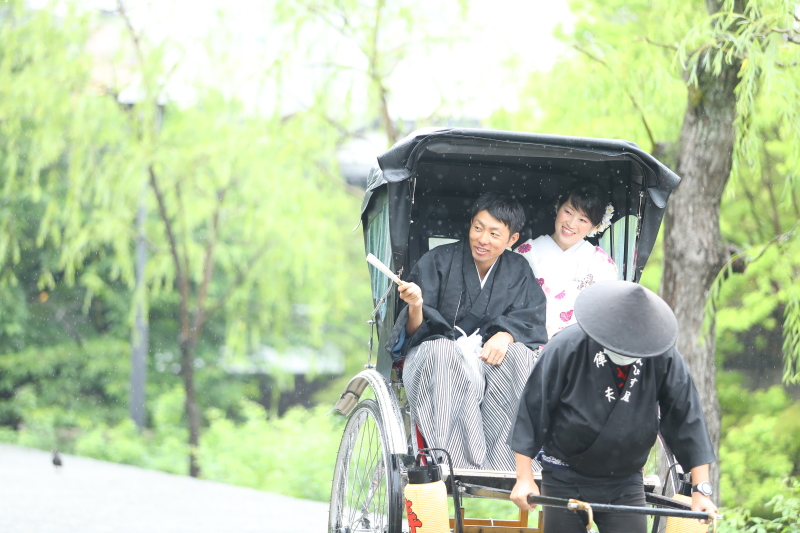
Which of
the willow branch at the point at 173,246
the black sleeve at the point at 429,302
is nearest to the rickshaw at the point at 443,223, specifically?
the black sleeve at the point at 429,302

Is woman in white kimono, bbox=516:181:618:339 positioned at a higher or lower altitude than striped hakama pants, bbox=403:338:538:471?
higher

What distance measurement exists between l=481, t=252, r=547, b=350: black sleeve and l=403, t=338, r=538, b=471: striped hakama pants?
0.47ft

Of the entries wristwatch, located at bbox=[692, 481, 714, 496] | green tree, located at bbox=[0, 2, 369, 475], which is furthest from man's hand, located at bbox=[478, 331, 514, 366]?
green tree, located at bbox=[0, 2, 369, 475]

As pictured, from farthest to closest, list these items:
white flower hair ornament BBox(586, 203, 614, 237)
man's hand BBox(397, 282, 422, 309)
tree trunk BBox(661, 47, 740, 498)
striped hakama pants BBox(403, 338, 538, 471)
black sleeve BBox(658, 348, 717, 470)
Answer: tree trunk BBox(661, 47, 740, 498) → white flower hair ornament BBox(586, 203, 614, 237) → man's hand BBox(397, 282, 422, 309) → striped hakama pants BBox(403, 338, 538, 471) → black sleeve BBox(658, 348, 717, 470)

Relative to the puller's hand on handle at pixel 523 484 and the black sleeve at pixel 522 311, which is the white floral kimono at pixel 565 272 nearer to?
the black sleeve at pixel 522 311

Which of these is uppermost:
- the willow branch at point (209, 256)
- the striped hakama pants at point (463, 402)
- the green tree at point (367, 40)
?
the green tree at point (367, 40)

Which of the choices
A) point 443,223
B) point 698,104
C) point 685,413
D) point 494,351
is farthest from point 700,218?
point 685,413

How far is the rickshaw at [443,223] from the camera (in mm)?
3691

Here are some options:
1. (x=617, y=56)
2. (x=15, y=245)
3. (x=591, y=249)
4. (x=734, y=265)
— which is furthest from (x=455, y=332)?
(x=15, y=245)

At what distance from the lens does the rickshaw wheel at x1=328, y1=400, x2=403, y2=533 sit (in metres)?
3.50

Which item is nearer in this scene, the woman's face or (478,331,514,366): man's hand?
(478,331,514,366): man's hand

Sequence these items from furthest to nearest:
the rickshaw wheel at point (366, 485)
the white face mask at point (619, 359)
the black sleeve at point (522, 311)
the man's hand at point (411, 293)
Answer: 1. the black sleeve at point (522, 311)
2. the man's hand at point (411, 293)
3. the rickshaw wheel at point (366, 485)
4. the white face mask at point (619, 359)

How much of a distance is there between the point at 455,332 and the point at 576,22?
531 cm

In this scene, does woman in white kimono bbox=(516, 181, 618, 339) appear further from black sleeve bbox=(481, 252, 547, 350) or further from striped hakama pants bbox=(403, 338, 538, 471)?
striped hakama pants bbox=(403, 338, 538, 471)
